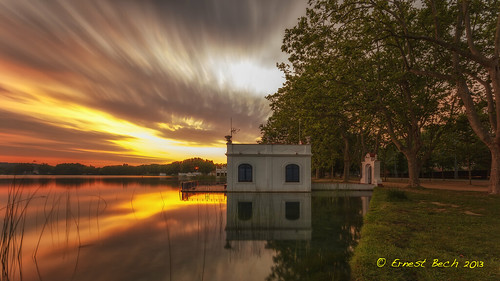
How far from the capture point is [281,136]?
142ft

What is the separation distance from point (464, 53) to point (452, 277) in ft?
45.3

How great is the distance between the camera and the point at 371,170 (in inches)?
1200

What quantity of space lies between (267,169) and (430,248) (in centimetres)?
1874

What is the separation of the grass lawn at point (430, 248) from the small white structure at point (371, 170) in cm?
1983

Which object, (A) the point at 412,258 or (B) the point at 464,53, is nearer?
(A) the point at 412,258

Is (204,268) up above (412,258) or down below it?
below

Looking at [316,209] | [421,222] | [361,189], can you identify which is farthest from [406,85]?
[421,222]

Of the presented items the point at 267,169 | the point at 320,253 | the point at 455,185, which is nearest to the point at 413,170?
→ the point at 455,185

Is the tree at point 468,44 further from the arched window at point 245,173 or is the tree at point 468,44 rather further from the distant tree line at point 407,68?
the arched window at point 245,173

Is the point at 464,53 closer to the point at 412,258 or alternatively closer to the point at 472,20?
the point at 472,20

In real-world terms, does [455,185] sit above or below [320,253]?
below

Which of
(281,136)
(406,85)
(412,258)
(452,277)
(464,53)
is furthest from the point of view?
(281,136)

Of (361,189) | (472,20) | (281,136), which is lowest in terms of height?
(361,189)

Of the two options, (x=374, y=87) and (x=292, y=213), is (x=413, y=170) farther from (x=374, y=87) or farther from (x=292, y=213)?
(x=292, y=213)
